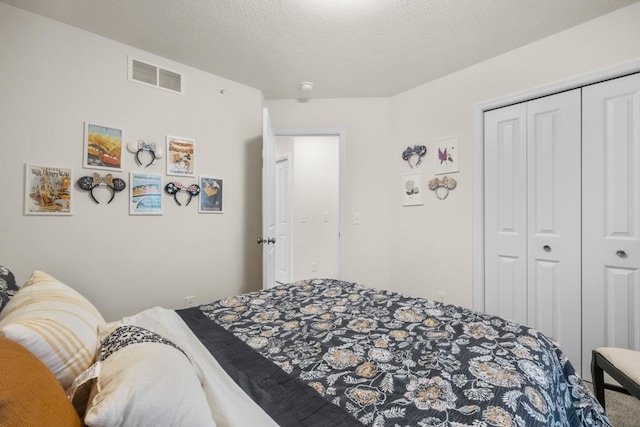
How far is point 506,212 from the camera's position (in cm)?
244

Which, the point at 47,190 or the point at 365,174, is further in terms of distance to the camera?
the point at 365,174

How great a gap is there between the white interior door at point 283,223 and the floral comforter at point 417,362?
2.97m

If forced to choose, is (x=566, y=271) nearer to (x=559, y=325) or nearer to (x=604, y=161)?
(x=559, y=325)

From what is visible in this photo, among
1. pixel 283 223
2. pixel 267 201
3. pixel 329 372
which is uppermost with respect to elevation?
pixel 267 201

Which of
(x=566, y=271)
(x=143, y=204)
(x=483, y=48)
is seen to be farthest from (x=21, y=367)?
(x=483, y=48)

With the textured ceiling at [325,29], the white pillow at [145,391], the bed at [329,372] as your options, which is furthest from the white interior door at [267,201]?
the white pillow at [145,391]

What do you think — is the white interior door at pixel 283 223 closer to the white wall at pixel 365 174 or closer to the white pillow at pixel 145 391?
the white wall at pixel 365 174

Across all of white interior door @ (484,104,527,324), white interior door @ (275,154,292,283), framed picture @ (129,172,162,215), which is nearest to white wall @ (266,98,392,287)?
white interior door @ (484,104,527,324)

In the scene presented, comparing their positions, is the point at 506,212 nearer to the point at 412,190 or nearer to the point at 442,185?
the point at 442,185

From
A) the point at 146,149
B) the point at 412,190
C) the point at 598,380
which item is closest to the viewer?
the point at 598,380

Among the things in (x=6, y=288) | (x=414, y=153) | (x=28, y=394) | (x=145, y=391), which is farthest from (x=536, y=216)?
(x=6, y=288)

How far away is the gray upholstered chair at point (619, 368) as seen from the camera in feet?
4.23

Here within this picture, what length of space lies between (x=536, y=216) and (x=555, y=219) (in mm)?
120

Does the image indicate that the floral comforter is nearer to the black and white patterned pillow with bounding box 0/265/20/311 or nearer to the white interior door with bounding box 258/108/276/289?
the black and white patterned pillow with bounding box 0/265/20/311
